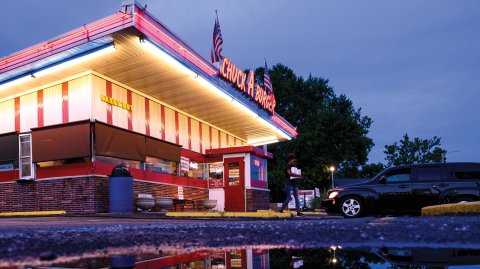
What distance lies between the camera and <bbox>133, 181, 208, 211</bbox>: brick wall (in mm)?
17234

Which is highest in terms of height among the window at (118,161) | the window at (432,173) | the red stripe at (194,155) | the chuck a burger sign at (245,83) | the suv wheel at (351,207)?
the chuck a burger sign at (245,83)

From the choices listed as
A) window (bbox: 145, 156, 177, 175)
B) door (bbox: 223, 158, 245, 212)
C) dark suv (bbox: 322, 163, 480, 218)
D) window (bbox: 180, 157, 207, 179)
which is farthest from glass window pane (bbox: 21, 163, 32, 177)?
dark suv (bbox: 322, 163, 480, 218)

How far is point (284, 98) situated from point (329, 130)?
6272 millimetres

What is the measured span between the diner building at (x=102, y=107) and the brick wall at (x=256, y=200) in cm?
302

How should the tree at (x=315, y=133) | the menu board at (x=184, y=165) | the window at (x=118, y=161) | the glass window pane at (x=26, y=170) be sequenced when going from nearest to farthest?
the window at (x=118, y=161)
the glass window pane at (x=26, y=170)
the menu board at (x=184, y=165)
the tree at (x=315, y=133)

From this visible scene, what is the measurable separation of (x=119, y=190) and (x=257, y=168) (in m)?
10.2

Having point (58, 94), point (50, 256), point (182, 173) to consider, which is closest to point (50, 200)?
point (58, 94)

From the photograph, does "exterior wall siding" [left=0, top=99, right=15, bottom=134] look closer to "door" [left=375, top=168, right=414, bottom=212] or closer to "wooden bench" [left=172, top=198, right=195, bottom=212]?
"wooden bench" [left=172, top=198, right=195, bottom=212]

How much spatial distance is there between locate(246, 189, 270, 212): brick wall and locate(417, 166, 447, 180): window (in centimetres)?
1084

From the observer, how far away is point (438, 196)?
12.5m

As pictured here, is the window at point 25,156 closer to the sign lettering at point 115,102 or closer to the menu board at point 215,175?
the sign lettering at point 115,102

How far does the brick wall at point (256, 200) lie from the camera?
22.5 metres

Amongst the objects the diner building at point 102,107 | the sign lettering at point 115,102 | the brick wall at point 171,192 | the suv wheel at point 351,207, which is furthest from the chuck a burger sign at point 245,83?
the suv wheel at point 351,207

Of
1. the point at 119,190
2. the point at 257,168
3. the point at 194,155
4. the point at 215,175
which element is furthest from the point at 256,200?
the point at 119,190
